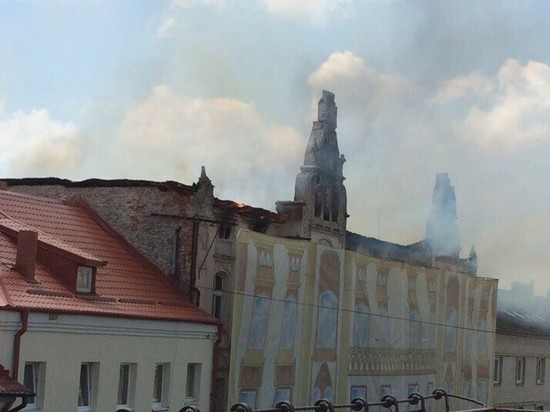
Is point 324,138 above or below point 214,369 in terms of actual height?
above

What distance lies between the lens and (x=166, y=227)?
33.1m

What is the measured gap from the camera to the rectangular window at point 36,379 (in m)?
25.9

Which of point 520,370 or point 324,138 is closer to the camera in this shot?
point 324,138

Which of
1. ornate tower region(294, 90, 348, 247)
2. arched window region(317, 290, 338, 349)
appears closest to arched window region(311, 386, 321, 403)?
arched window region(317, 290, 338, 349)

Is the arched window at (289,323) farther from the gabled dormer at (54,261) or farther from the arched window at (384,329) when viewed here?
the gabled dormer at (54,261)

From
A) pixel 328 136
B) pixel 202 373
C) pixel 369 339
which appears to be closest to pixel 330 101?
pixel 328 136

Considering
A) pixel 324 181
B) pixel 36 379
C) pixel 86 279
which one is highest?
pixel 324 181

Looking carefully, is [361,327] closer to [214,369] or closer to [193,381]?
[214,369]

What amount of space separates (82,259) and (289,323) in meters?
9.07

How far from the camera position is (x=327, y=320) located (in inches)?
1458

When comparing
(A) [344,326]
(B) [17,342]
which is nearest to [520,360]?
(A) [344,326]

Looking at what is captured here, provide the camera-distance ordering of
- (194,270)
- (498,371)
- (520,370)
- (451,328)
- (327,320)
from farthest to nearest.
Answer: (520,370) < (498,371) < (451,328) < (327,320) < (194,270)

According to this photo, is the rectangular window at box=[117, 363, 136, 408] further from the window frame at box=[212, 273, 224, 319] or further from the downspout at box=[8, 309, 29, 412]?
the window frame at box=[212, 273, 224, 319]

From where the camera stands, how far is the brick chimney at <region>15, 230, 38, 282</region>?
26.8m
